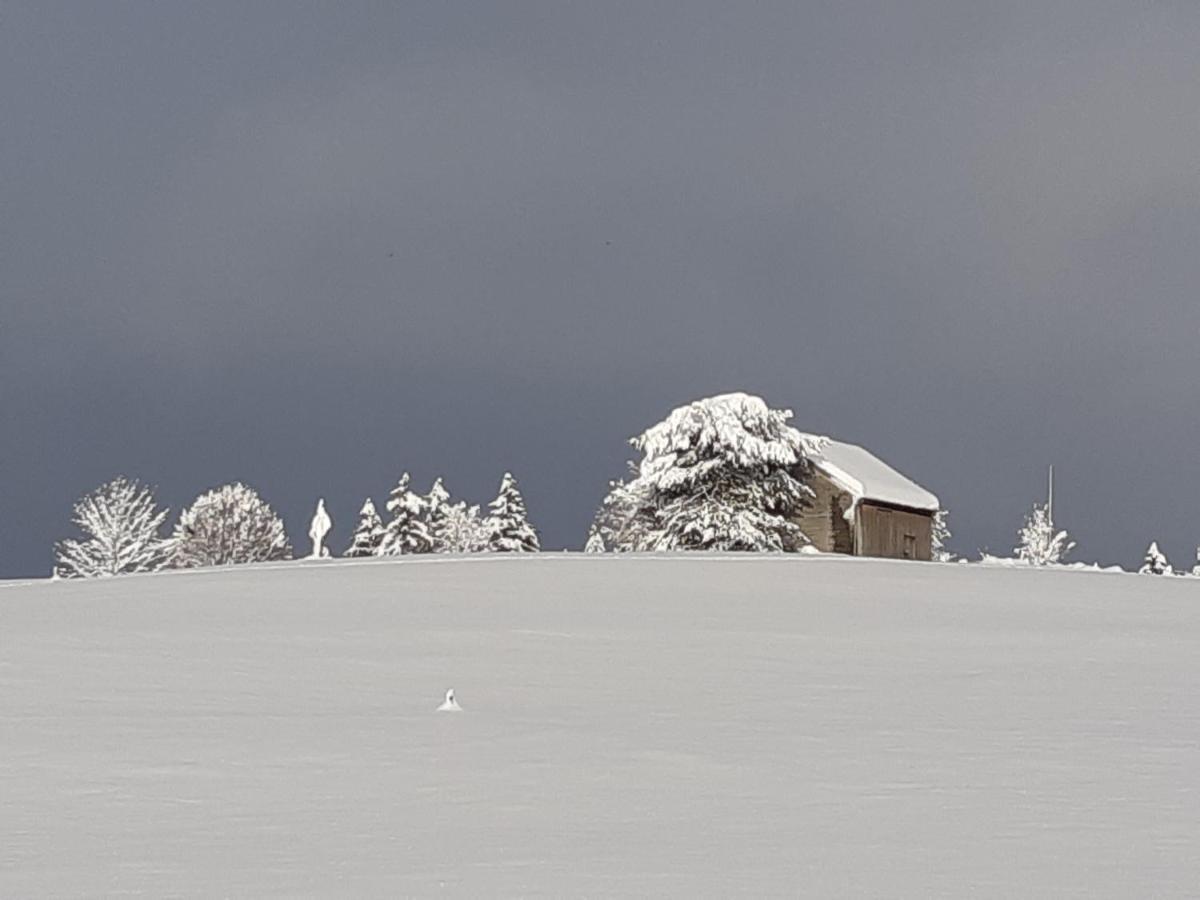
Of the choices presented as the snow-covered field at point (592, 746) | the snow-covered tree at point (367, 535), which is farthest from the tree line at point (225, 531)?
the snow-covered field at point (592, 746)

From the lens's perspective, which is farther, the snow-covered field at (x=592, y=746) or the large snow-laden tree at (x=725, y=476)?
the large snow-laden tree at (x=725, y=476)

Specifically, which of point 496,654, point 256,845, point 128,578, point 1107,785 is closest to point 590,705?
point 496,654

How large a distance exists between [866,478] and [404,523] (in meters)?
20.0

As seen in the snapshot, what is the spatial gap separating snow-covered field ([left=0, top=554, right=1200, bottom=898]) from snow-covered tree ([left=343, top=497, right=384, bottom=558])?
140 feet

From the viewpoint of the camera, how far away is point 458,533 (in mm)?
77938

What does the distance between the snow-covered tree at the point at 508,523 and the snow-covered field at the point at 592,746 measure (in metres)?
36.9

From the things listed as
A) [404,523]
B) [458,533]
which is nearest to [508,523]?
[404,523]

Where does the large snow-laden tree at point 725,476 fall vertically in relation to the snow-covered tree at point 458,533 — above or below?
below

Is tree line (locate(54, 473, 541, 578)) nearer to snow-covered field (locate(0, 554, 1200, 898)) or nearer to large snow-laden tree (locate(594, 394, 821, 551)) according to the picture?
large snow-laden tree (locate(594, 394, 821, 551))

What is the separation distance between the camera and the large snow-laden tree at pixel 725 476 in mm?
41438

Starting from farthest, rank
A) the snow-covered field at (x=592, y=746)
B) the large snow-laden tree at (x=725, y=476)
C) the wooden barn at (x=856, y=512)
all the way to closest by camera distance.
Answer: the wooden barn at (x=856, y=512) < the large snow-laden tree at (x=725, y=476) < the snow-covered field at (x=592, y=746)

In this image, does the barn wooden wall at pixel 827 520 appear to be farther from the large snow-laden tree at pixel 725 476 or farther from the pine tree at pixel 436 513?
the pine tree at pixel 436 513

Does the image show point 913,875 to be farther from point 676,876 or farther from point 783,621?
point 783,621

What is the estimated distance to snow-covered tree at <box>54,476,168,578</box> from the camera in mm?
55500
